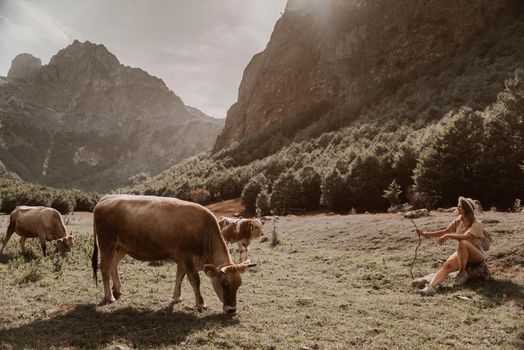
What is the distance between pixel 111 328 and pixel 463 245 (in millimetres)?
8730

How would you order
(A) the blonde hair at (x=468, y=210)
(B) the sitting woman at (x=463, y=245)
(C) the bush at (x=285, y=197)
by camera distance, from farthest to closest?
(C) the bush at (x=285, y=197) < (A) the blonde hair at (x=468, y=210) < (B) the sitting woman at (x=463, y=245)

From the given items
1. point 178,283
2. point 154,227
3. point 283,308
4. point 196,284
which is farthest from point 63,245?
point 283,308

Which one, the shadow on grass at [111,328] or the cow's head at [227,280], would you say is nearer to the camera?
the shadow on grass at [111,328]

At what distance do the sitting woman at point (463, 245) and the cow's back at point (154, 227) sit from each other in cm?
571

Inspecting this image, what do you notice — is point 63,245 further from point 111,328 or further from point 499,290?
point 499,290

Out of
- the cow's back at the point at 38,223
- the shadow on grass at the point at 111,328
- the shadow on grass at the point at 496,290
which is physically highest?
the cow's back at the point at 38,223

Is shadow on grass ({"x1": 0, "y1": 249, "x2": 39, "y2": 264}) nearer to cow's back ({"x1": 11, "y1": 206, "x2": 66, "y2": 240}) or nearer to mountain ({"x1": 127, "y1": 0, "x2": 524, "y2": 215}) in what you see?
cow's back ({"x1": 11, "y1": 206, "x2": 66, "y2": 240})

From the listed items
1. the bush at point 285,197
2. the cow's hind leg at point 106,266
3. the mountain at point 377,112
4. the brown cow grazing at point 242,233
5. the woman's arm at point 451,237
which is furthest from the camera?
the bush at point 285,197

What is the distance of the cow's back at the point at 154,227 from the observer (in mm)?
8922

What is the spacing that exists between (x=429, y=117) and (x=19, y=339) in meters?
53.5

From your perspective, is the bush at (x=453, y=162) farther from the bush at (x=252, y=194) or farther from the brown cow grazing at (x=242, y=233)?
the bush at (x=252, y=194)

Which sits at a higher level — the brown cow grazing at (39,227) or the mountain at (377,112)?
the mountain at (377,112)

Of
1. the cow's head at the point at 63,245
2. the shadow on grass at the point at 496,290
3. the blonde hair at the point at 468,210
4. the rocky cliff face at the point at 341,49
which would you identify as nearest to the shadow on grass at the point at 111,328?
the shadow on grass at the point at 496,290

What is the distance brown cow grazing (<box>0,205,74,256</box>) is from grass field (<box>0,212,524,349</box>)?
1131mm
